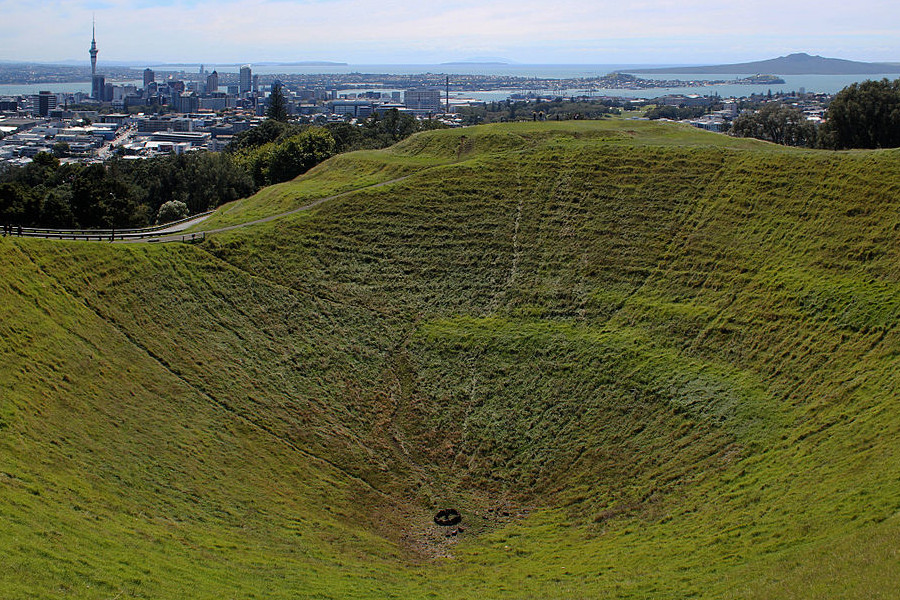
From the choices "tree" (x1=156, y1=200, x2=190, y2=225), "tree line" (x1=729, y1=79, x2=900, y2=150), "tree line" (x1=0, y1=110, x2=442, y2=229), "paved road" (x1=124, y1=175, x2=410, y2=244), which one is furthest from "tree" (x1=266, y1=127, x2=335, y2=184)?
"tree line" (x1=729, y1=79, x2=900, y2=150)

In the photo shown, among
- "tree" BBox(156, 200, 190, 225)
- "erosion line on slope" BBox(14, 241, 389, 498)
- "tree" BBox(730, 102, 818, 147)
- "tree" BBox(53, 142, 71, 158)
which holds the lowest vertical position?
"erosion line on slope" BBox(14, 241, 389, 498)

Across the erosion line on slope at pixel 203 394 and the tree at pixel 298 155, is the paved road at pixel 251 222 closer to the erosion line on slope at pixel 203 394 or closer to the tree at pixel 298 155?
the erosion line on slope at pixel 203 394

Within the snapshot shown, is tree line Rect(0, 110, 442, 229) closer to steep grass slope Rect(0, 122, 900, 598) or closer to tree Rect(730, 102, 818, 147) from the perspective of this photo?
steep grass slope Rect(0, 122, 900, 598)

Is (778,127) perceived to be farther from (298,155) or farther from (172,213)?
(172,213)

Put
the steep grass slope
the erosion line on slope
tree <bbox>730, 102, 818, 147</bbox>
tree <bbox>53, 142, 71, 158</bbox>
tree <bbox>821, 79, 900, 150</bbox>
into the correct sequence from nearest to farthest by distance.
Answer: the steep grass slope, the erosion line on slope, tree <bbox>821, 79, 900, 150</bbox>, tree <bbox>730, 102, 818, 147</bbox>, tree <bbox>53, 142, 71, 158</bbox>

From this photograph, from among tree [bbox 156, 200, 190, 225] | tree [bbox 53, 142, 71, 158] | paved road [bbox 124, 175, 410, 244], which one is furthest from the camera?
tree [bbox 53, 142, 71, 158]

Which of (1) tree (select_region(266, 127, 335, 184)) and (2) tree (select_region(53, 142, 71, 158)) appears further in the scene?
(2) tree (select_region(53, 142, 71, 158))

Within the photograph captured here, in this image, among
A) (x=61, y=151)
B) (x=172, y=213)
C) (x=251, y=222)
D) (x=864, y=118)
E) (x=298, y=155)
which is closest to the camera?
(x=251, y=222)

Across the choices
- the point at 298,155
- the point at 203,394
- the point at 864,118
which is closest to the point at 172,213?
the point at 298,155
